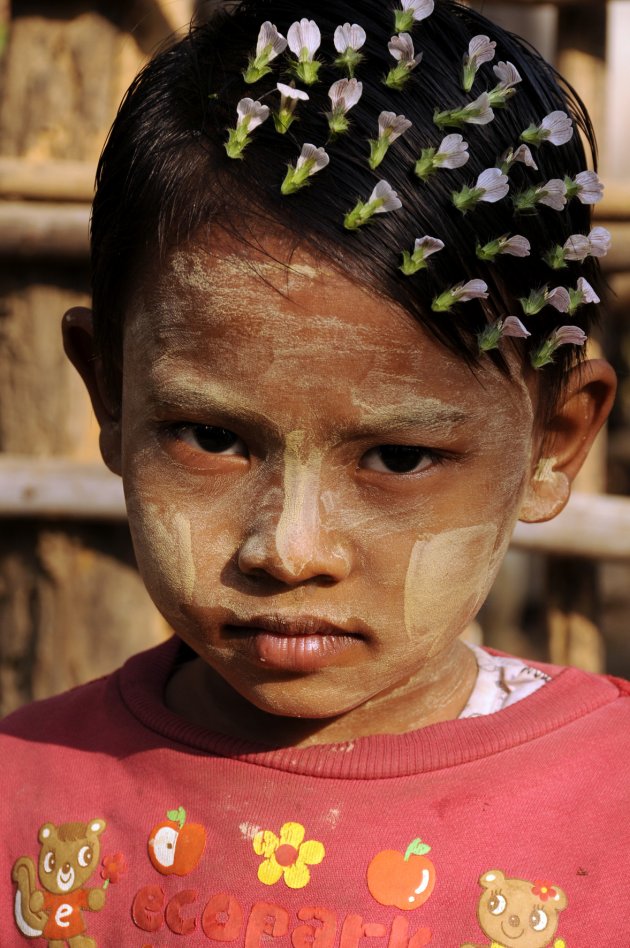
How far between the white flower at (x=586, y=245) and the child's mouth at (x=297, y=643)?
60 centimetres

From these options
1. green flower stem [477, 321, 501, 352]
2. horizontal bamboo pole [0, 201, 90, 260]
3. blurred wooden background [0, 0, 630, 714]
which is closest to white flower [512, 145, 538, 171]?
green flower stem [477, 321, 501, 352]

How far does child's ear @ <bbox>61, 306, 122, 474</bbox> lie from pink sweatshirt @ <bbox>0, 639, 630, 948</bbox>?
436 mm

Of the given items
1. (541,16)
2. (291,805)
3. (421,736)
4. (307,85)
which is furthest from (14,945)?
(541,16)

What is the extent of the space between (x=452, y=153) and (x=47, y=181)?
7.52 ft

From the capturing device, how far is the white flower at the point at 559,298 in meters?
1.61

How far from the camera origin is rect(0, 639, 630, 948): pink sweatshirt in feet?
5.33

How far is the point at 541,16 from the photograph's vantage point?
24.3 feet

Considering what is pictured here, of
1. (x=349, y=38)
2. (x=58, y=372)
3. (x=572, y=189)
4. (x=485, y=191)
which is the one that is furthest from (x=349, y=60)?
(x=58, y=372)

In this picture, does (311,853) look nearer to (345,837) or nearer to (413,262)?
(345,837)

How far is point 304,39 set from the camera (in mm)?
1545

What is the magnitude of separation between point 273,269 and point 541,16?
6.61 meters

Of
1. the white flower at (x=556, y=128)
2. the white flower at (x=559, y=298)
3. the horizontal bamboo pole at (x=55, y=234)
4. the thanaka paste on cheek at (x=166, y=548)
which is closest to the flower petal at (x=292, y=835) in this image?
the thanaka paste on cheek at (x=166, y=548)

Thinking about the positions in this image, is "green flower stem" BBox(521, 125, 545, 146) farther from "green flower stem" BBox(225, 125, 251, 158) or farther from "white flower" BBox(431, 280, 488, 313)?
"green flower stem" BBox(225, 125, 251, 158)

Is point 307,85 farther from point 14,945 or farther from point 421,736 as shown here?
point 14,945
